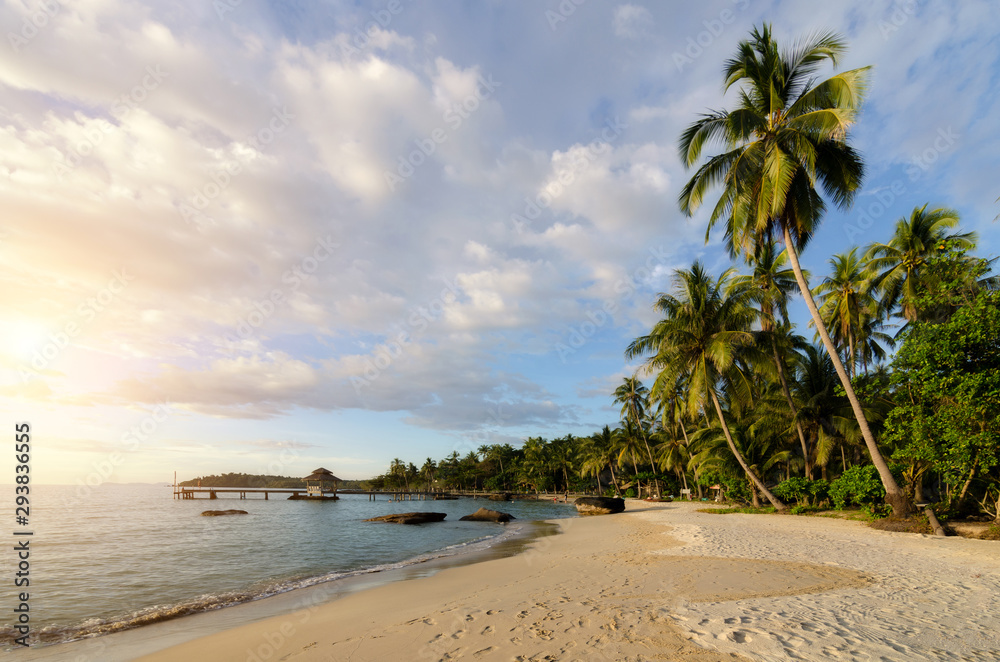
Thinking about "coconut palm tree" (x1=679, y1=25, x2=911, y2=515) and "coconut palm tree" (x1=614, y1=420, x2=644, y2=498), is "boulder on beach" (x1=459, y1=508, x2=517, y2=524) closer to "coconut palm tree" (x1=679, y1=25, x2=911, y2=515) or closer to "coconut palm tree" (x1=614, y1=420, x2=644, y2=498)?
"coconut palm tree" (x1=614, y1=420, x2=644, y2=498)

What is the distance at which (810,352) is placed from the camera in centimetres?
2233

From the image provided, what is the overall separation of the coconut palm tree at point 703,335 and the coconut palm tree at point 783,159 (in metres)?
5.94

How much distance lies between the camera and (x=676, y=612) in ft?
19.9

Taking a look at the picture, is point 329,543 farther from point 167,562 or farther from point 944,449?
point 944,449

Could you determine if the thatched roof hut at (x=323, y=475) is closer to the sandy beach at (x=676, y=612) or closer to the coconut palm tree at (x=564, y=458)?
the coconut palm tree at (x=564, y=458)

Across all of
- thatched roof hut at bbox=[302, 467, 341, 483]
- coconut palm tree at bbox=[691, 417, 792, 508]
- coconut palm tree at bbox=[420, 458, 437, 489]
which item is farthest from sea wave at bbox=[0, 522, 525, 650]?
coconut palm tree at bbox=[420, 458, 437, 489]

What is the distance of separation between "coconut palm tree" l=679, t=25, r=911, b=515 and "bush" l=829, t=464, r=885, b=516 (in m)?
1.36

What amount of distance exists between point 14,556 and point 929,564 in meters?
28.1

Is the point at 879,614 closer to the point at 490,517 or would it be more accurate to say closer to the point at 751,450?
the point at 751,450

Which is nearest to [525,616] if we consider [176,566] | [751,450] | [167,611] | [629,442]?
[167,611]

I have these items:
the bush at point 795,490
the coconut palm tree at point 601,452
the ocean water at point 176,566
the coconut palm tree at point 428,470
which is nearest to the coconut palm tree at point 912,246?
the bush at point 795,490

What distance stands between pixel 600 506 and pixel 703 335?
14.8 m

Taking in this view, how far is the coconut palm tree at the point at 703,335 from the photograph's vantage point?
22.2 meters

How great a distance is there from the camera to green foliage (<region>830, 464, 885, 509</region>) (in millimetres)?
15586
